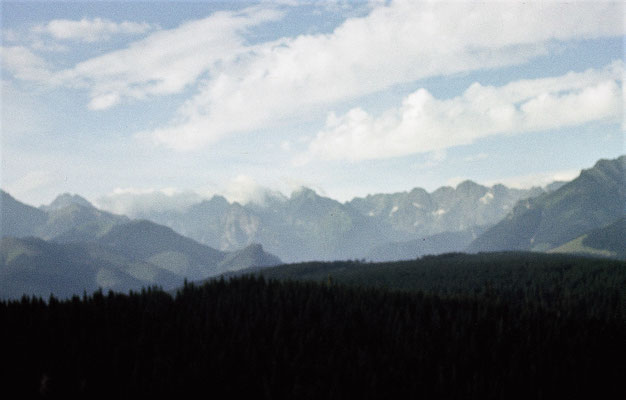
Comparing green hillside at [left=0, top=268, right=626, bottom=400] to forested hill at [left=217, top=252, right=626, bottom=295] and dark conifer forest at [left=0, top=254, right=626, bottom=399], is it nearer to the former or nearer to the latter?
dark conifer forest at [left=0, top=254, right=626, bottom=399]

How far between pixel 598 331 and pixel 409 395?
13735 millimetres

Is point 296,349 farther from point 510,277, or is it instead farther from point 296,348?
point 510,277

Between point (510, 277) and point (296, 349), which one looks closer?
point (296, 349)

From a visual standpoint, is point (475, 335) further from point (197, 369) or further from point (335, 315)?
point (197, 369)

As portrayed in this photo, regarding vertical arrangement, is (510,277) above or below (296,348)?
below

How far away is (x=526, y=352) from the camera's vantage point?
17.2 m

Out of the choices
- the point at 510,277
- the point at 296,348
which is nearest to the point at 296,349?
the point at 296,348

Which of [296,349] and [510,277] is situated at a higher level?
[296,349]

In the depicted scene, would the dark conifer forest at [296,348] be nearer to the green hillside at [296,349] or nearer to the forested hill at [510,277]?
the green hillside at [296,349]

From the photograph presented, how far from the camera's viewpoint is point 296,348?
1548 cm

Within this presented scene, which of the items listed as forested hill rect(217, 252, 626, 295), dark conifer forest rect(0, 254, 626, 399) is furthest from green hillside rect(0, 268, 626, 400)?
forested hill rect(217, 252, 626, 295)

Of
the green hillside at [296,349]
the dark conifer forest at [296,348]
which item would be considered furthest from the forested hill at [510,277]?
the green hillside at [296,349]

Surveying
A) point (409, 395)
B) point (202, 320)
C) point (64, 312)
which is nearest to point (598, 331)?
point (409, 395)

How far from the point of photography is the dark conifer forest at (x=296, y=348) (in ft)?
41.1
